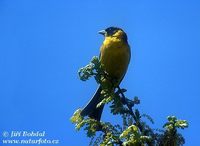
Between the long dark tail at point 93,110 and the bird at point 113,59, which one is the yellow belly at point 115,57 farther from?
the long dark tail at point 93,110

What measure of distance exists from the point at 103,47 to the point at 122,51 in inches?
11.1

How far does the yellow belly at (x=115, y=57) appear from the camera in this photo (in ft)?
15.8

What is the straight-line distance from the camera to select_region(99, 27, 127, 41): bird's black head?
5575 millimetres

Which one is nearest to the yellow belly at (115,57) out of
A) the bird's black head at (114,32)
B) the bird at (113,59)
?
the bird at (113,59)

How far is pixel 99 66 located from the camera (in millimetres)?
3771

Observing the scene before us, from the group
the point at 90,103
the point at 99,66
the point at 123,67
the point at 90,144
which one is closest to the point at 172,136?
the point at 90,144

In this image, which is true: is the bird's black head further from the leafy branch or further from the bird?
the leafy branch

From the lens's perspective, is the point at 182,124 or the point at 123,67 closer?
the point at 182,124

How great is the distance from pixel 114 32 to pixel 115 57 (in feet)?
3.26

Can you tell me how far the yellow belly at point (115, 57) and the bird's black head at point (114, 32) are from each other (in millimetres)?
322

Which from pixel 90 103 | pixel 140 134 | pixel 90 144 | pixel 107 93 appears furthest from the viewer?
pixel 90 103

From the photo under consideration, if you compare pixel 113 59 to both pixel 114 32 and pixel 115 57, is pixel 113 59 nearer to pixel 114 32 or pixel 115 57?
pixel 115 57

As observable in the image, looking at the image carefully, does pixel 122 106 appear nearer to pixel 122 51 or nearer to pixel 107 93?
pixel 107 93


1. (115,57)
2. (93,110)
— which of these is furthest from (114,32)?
(93,110)
